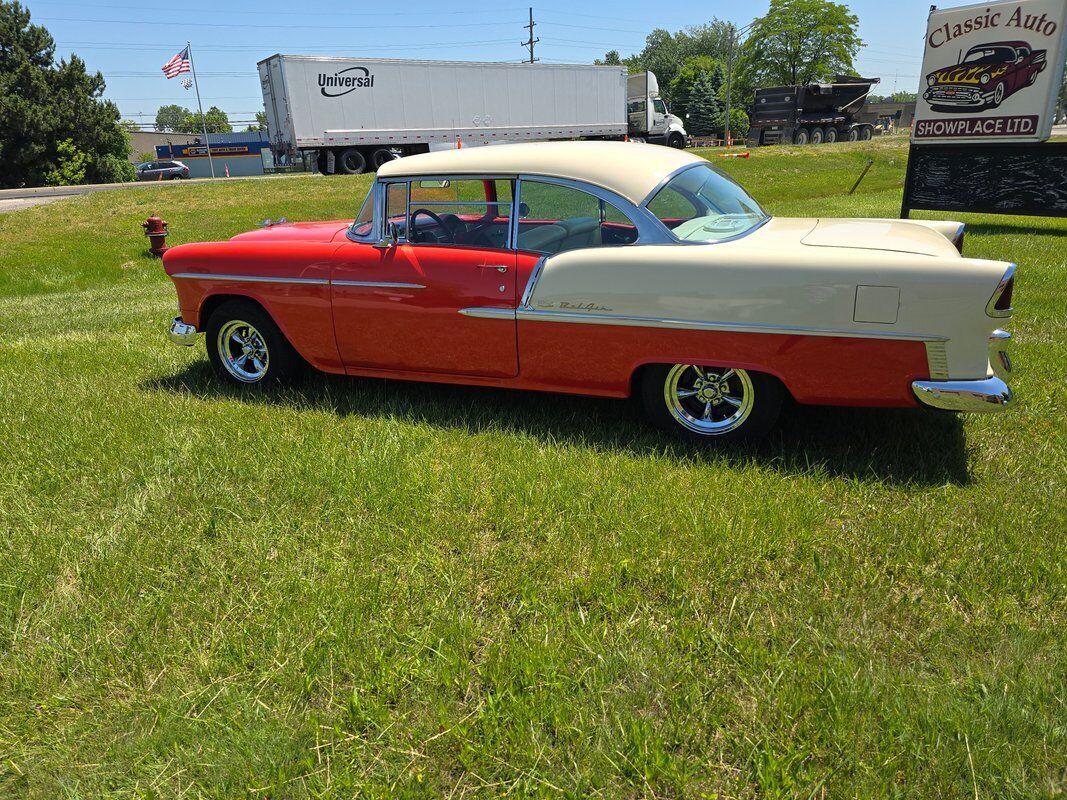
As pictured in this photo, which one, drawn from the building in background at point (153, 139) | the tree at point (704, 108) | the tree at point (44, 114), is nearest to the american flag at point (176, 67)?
the tree at point (44, 114)

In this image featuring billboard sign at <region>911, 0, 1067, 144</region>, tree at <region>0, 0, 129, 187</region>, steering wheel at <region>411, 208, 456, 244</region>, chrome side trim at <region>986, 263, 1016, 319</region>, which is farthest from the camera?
tree at <region>0, 0, 129, 187</region>

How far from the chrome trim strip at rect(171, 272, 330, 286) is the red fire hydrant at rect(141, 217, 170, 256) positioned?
7410mm

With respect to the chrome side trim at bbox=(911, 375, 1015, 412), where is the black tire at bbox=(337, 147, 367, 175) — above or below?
above

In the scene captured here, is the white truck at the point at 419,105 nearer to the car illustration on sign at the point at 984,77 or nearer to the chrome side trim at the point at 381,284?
the car illustration on sign at the point at 984,77

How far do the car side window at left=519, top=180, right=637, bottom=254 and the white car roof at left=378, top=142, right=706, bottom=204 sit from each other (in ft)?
0.32

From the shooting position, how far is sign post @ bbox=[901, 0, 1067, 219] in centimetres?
1010

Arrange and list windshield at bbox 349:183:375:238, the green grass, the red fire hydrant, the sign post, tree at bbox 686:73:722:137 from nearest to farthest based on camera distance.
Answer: the green grass < windshield at bbox 349:183:375:238 < the sign post < the red fire hydrant < tree at bbox 686:73:722:137

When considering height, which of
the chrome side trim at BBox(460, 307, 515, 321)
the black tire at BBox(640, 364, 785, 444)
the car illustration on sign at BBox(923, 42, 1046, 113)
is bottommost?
the black tire at BBox(640, 364, 785, 444)

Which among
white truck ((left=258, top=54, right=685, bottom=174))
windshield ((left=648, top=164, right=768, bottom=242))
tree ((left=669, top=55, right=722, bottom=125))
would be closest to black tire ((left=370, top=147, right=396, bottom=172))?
white truck ((left=258, top=54, right=685, bottom=174))

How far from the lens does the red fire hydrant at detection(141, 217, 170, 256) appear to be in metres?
11.6

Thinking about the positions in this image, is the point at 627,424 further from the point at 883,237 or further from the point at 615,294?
the point at 883,237

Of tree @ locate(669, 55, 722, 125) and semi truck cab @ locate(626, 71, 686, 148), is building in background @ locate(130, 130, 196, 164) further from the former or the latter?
semi truck cab @ locate(626, 71, 686, 148)

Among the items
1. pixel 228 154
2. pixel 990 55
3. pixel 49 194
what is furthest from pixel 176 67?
pixel 228 154

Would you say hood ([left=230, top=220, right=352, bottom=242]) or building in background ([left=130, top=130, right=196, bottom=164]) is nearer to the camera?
hood ([left=230, top=220, right=352, bottom=242])
